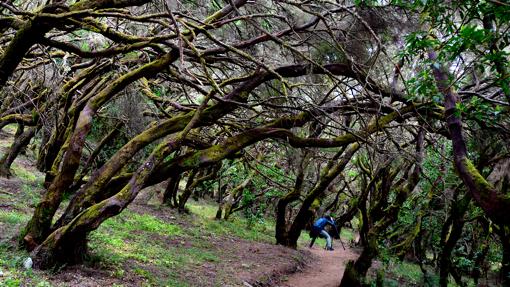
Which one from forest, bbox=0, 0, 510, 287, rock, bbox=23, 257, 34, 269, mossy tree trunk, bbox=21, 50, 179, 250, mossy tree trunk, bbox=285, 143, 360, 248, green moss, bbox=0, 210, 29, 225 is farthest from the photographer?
mossy tree trunk, bbox=285, 143, 360, 248

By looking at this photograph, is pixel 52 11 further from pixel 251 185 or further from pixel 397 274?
pixel 251 185

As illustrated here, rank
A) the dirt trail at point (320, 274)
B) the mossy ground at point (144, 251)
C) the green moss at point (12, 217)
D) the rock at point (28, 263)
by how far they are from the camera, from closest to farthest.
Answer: the rock at point (28, 263)
the mossy ground at point (144, 251)
the green moss at point (12, 217)
the dirt trail at point (320, 274)

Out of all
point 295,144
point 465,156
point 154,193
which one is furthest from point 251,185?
point 465,156

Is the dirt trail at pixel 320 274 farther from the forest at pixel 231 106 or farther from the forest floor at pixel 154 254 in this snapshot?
the forest at pixel 231 106

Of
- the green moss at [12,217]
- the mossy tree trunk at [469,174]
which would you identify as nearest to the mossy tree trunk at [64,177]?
the green moss at [12,217]

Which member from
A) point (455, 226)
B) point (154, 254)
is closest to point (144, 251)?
point (154, 254)

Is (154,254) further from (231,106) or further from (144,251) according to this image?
(231,106)

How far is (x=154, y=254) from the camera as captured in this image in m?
9.22

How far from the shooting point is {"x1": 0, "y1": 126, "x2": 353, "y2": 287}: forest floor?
6.06 m

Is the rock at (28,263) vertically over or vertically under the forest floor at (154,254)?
under

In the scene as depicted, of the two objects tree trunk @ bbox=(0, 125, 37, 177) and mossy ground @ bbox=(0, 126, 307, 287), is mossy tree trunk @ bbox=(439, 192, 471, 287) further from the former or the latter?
tree trunk @ bbox=(0, 125, 37, 177)

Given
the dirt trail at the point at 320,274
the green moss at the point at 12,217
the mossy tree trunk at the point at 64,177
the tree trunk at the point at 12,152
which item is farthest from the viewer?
the tree trunk at the point at 12,152

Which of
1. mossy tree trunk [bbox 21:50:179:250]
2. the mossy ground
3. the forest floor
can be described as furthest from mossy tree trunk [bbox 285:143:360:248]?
mossy tree trunk [bbox 21:50:179:250]

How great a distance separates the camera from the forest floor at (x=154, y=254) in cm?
606
